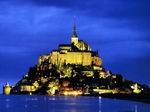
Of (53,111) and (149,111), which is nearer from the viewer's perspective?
(149,111)

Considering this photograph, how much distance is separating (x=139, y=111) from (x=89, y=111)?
17634 mm

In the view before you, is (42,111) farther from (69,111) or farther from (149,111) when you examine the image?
(149,111)

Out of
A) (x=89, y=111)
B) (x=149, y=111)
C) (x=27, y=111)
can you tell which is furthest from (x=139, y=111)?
(x=27, y=111)

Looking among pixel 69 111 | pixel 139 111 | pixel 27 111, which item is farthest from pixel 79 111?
pixel 139 111

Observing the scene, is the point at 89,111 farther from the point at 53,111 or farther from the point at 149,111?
the point at 149,111

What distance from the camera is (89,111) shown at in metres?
107

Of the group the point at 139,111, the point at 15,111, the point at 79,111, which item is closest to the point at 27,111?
the point at 15,111

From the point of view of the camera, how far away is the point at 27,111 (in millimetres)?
106375

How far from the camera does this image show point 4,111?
106250 millimetres

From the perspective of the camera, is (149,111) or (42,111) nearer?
(149,111)

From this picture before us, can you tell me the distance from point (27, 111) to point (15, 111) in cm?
235

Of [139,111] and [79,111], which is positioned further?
[79,111]

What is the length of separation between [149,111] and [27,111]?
1056 inches

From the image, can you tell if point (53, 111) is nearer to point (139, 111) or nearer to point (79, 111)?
point (79, 111)
